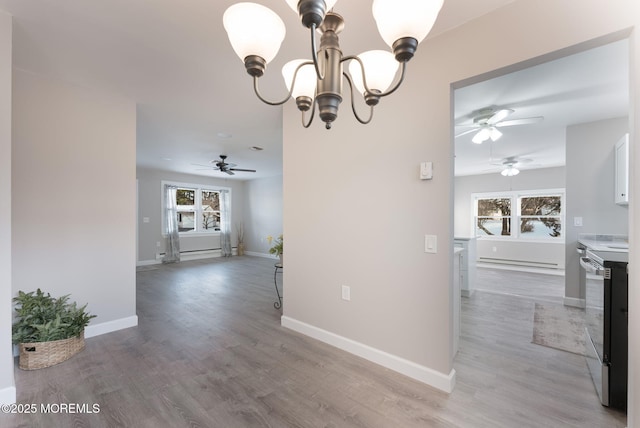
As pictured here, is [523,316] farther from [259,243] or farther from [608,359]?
[259,243]

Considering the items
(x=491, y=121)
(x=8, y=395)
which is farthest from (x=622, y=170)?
(x=8, y=395)

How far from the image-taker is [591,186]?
11.9ft

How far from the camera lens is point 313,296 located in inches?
107

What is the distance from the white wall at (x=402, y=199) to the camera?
1.57 m

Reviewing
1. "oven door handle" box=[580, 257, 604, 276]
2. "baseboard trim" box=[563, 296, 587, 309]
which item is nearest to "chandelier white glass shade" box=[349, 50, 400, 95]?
"oven door handle" box=[580, 257, 604, 276]

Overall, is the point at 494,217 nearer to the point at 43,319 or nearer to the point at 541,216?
the point at 541,216

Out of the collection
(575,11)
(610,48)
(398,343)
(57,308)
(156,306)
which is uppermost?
(610,48)

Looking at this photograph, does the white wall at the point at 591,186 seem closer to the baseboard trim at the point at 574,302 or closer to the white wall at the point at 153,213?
the baseboard trim at the point at 574,302

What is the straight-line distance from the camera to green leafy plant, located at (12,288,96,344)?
2188 mm

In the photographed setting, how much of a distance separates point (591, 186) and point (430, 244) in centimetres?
334

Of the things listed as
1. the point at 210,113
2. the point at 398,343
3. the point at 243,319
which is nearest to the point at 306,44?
the point at 210,113

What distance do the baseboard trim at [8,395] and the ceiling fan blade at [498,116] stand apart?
470 centimetres

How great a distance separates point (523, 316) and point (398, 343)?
227cm

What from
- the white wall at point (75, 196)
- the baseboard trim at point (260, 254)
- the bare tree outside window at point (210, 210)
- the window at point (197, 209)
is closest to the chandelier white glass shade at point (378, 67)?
the white wall at point (75, 196)
